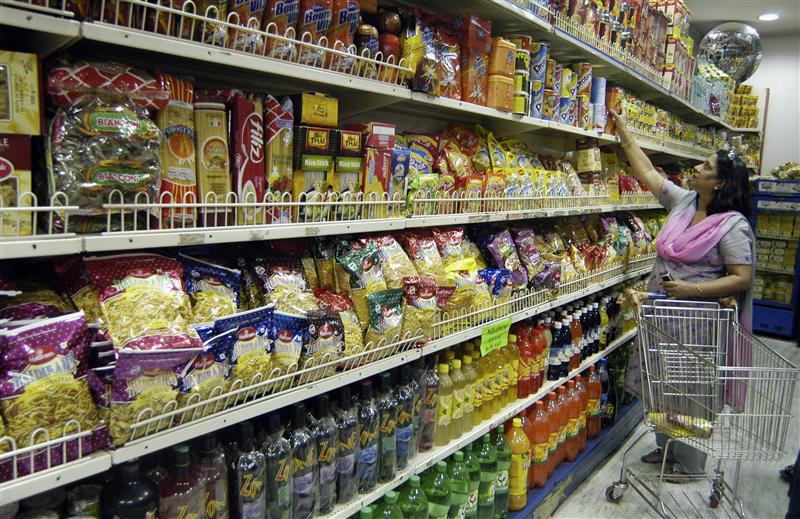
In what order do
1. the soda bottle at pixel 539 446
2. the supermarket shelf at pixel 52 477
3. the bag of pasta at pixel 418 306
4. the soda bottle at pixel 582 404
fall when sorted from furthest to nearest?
the soda bottle at pixel 582 404 < the soda bottle at pixel 539 446 < the bag of pasta at pixel 418 306 < the supermarket shelf at pixel 52 477

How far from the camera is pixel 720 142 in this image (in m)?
5.87

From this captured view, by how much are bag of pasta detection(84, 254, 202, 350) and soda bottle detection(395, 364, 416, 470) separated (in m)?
0.86

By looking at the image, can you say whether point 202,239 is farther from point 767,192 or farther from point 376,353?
point 767,192

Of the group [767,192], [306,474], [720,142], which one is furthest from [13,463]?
[767,192]

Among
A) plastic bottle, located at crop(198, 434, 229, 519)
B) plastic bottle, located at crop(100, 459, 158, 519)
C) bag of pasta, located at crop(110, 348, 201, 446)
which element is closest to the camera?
bag of pasta, located at crop(110, 348, 201, 446)

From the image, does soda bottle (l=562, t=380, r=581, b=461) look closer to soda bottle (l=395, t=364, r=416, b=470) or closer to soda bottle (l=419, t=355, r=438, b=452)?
soda bottle (l=419, t=355, r=438, b=452)

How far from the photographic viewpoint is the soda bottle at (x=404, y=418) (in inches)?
75.4

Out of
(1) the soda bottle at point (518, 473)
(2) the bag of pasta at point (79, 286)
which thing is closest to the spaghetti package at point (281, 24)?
(2) the bag of pasta at point (79, 286)

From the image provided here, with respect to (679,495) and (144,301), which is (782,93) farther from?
(144,301)

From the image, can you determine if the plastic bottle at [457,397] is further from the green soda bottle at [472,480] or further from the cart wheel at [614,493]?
the cart wheel at [614,493]

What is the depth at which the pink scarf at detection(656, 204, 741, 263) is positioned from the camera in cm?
288

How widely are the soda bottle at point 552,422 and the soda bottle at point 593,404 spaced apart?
Answer: 499 mm

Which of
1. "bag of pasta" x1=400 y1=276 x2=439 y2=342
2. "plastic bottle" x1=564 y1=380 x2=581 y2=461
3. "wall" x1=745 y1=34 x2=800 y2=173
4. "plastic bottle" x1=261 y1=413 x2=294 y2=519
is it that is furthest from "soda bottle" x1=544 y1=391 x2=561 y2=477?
"wall" x1=745 y1=34 x2=800 y2=173

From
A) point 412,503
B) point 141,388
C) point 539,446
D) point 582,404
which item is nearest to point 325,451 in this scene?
point 412,503
